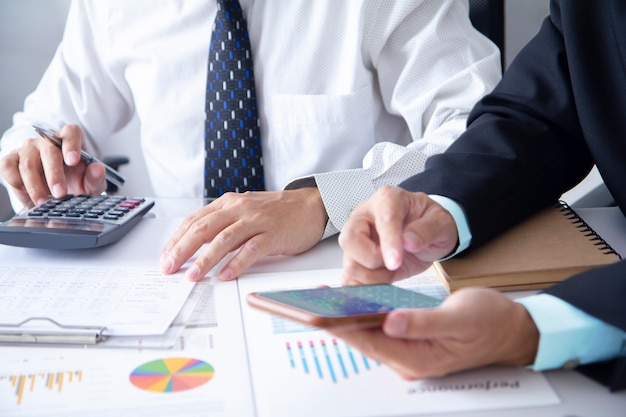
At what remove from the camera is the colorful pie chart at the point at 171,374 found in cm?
61

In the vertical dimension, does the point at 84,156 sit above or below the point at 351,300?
below

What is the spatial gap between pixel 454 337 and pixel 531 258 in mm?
269

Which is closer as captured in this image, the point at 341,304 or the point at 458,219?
the point at 341,304

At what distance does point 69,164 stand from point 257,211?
403 millimetres

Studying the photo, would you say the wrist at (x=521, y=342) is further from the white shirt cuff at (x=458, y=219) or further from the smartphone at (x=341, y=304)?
the white shirt cuff at (x=458, y=219)

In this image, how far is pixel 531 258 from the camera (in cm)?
80

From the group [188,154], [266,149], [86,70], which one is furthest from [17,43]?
[266,149]

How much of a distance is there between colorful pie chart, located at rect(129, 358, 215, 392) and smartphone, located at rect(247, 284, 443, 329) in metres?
0.11

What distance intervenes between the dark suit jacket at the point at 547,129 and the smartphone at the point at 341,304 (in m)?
0.22

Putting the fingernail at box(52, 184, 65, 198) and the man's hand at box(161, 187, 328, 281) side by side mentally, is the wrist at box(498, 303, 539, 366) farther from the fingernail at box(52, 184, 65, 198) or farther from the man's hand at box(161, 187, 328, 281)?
the fingernail at box(52, 184, 65, 198)

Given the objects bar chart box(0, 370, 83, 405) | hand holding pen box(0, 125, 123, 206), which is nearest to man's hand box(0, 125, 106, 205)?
hand holding pen box(0, 125, 123, 206)

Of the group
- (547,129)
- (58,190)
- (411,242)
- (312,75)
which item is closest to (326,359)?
(411,242)

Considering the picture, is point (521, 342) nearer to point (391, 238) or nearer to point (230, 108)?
point (391, 238)

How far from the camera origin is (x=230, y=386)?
612 mm
